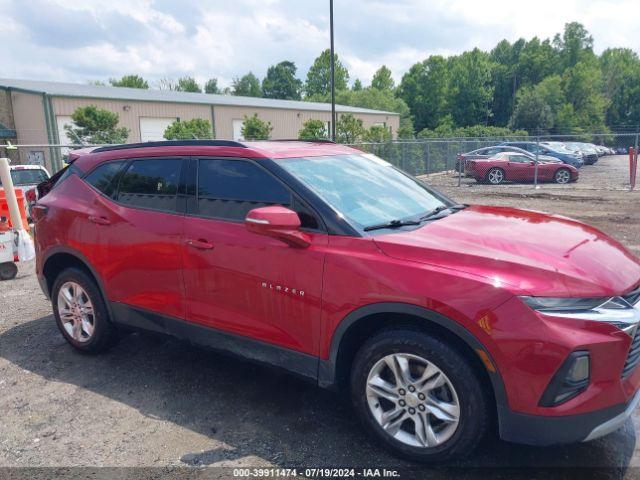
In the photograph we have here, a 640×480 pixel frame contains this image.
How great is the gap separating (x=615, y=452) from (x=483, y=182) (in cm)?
1817

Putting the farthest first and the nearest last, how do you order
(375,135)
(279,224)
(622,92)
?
(622,92)
(375,135)
(279,224)

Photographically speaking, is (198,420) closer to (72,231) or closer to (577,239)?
(72,231)

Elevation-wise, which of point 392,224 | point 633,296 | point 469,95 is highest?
point 469,95

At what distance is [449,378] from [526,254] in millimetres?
761

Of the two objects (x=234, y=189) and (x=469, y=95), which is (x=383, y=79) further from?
(x=234, y=189)

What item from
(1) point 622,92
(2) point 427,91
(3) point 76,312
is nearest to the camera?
(3) point 76,312

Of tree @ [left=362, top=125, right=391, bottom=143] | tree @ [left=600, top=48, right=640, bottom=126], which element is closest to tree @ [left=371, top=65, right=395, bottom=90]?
tree @ [left=600, top=48, right=640, bottom=126]

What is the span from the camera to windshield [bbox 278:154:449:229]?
3.18 m

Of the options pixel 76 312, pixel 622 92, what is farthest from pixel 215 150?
pixel 622 92

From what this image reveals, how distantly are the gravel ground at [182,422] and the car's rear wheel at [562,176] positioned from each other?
700 inches

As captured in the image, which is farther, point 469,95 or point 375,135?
point 469,95

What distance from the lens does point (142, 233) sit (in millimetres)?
3770

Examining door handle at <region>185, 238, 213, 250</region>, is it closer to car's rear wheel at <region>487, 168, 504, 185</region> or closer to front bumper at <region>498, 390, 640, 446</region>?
front bumper at <region>498, 390, 640, 446</region>

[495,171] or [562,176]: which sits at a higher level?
[495,171]
